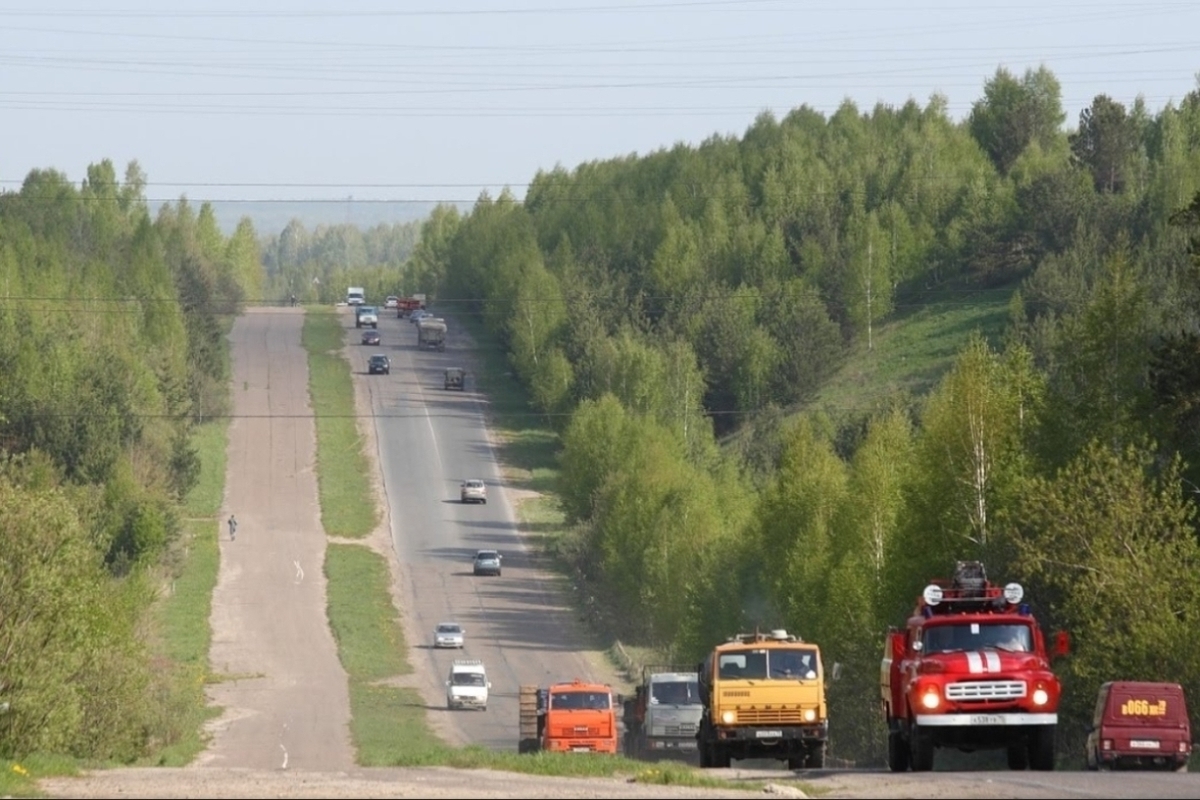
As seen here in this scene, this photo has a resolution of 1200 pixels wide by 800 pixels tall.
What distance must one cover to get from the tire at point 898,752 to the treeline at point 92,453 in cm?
1427

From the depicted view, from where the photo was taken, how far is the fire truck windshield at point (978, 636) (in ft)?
98.2

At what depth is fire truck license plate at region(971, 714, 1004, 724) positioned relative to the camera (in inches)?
1156

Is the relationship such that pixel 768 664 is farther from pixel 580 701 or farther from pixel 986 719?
pixel 580 701

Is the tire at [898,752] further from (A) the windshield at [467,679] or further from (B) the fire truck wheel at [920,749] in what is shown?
(A) the windshield at [467,679]

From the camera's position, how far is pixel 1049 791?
24109mm

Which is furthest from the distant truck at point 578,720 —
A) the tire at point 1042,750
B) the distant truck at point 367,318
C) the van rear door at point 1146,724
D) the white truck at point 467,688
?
the distant truck at point 367,318

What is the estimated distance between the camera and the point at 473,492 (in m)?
115

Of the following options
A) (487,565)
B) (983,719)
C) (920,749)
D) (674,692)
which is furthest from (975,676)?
(487,565)

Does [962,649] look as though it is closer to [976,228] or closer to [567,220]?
[976,228]

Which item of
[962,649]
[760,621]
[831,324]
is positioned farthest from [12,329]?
[962,649]

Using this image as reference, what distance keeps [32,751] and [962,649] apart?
1701 cm

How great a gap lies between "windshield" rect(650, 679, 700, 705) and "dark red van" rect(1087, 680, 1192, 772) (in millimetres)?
13846

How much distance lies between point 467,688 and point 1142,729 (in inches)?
1449

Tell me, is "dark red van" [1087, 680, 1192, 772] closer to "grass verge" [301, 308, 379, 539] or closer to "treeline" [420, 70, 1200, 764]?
"treeline" [420, 70, 1200, 764]
